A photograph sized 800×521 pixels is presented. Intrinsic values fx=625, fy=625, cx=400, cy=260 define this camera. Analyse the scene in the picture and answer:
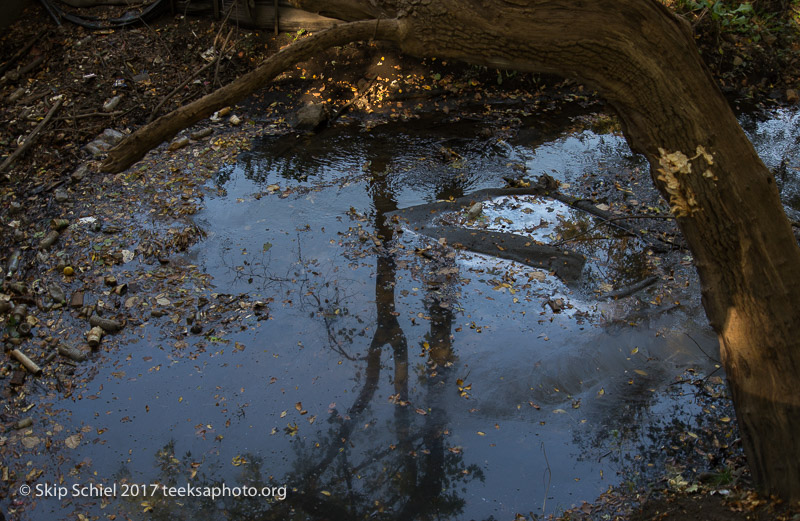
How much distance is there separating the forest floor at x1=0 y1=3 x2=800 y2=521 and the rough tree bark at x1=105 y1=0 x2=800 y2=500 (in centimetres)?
66

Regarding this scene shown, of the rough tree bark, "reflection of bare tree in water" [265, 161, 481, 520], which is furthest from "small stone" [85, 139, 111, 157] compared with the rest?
the rough tree bark

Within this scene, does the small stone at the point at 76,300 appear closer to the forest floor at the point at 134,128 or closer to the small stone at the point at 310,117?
the forest floor at the point at 134,128

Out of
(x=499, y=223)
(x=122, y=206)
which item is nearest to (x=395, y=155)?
(x=499, y=223)

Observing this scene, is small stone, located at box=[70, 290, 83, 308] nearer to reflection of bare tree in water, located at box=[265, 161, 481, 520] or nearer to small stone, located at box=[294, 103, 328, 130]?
reflection of bare tree in water, located at box=[265, 161, 481, 520]

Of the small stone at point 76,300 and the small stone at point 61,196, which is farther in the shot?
the small stone at point 61,196

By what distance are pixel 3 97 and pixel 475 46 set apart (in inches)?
325

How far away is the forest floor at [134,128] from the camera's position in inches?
194

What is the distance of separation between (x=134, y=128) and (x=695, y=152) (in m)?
7.46

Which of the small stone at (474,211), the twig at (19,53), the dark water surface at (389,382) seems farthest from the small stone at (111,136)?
the small stone at (474,211)

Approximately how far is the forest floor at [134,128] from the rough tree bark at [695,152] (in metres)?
0.66

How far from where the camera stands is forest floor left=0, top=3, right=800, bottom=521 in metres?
4.93

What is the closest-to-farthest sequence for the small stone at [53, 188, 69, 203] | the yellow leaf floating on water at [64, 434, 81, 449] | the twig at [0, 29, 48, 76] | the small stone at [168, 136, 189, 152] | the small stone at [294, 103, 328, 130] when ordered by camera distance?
1. the yellow leaf floating on water at [64, 434, 81, 449]
2. the small stone at [53, 188, 69, 203]
3. the small stone at [168, 136, 189, 152]
4. the small stone at [294, 103, 328, 130]
5. the twig at [0, 29, 48, 76]

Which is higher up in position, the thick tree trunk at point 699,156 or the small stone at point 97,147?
the small stone at point 97,147

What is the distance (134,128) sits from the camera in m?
8.41
